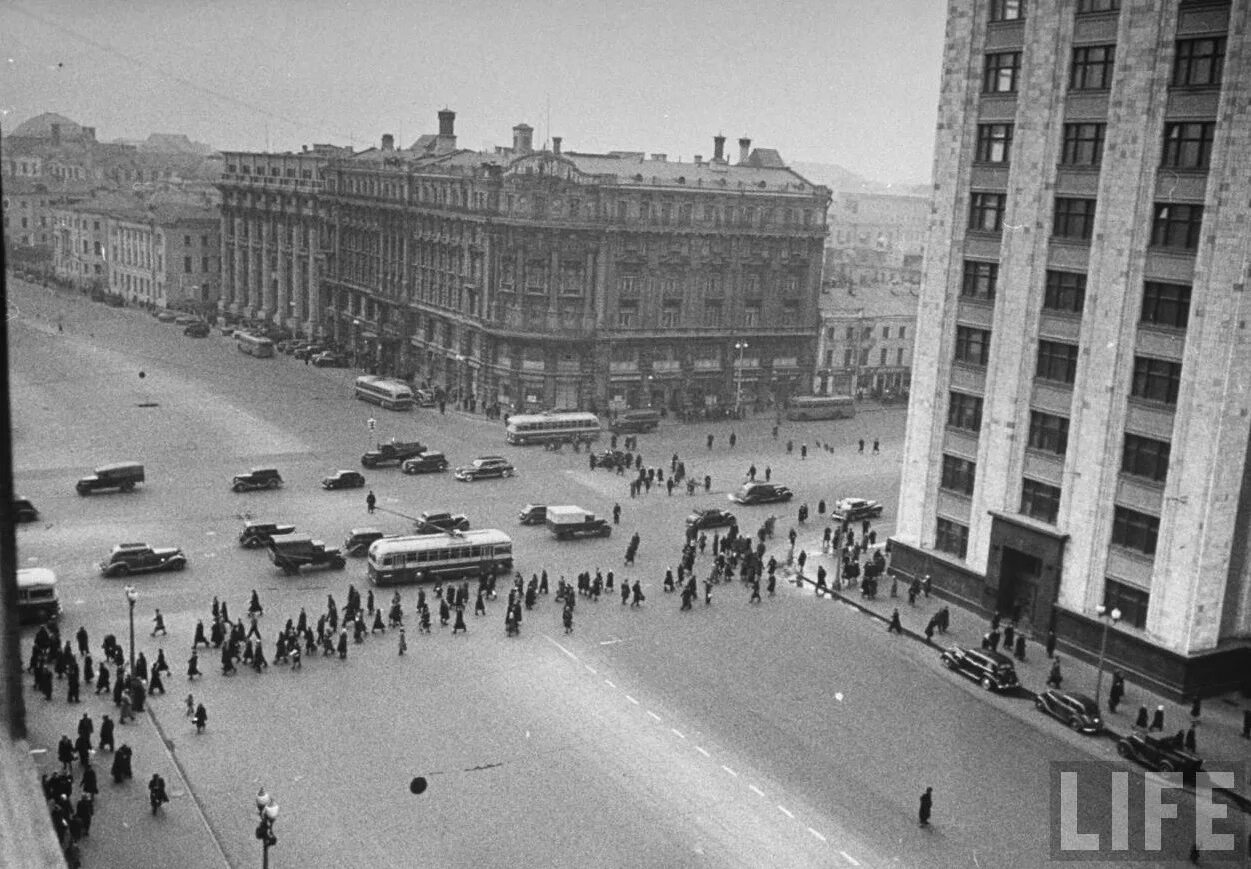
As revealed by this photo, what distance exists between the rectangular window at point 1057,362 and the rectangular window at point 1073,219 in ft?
13.3

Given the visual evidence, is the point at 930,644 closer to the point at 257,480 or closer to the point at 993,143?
the point at 993,143

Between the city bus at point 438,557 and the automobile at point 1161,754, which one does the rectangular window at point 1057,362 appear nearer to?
the automobile at point 1161,754

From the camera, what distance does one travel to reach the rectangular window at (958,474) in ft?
158

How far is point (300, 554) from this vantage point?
47438mm

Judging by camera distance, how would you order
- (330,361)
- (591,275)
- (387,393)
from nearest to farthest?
(387,393) < (591,275) < (330,361)

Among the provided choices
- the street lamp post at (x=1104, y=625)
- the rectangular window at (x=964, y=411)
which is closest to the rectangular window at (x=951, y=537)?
the rectangular window at (x=964, y=411)

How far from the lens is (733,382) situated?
302 feet

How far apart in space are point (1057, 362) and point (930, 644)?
11778mm

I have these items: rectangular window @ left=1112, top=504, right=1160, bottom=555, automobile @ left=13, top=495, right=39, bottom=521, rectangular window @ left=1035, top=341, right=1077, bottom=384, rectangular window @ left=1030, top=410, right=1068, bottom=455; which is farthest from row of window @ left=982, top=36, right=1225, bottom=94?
automobile @ left=13, top=495, right=39, bottom=521

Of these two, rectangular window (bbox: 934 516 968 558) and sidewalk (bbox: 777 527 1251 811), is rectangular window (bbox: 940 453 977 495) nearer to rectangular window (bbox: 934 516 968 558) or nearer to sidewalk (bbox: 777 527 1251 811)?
rectangular window (bbox: 934 516 968 558)

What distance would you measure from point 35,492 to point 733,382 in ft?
171

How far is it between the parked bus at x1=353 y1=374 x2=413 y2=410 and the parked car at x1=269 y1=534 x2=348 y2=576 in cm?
3501

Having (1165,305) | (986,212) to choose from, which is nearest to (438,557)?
(986,212)

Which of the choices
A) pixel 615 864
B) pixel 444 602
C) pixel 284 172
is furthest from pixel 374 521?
pixel 284 172
